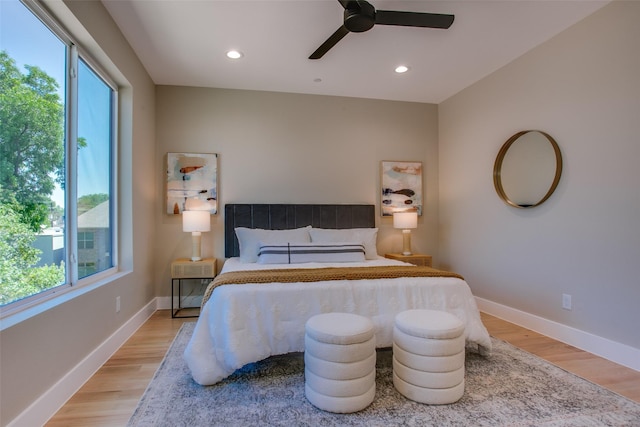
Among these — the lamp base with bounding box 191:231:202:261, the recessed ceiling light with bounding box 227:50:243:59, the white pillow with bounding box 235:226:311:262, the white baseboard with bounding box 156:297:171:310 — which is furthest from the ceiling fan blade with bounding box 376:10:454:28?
the white baseboard with bounding box 156:297:171:310

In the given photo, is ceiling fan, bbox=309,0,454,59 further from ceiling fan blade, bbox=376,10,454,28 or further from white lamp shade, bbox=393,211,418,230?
white lamp shade, bbox=393,211,418,230

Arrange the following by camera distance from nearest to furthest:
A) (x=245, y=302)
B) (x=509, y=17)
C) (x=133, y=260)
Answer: (x=245, y=302) < (x=509, y=17) < (x=133, y=260)

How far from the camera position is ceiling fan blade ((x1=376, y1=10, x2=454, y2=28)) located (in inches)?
87.0

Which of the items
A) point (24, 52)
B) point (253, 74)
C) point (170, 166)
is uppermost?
point (253, 74)

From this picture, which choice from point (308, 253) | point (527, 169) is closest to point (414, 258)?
point (308, 253)

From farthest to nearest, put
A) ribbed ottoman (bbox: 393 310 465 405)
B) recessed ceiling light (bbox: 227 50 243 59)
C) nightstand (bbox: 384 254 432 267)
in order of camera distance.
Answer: nightstand (bbox: 384 254 432 267), recessed ceiling light (bbox: 227 50 243 59), ribbed ottoman (bbox: 393 310 465 405)

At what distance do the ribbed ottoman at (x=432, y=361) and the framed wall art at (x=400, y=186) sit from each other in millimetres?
2655

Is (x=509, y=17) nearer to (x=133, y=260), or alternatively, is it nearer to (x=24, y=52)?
(x=24, y=52)

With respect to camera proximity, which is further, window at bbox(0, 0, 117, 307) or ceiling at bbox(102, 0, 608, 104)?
ceiling at bbox(102, 0, 608, 104)

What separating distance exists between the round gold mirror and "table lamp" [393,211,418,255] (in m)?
1.02

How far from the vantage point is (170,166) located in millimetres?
4074

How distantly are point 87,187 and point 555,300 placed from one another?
13.3ft

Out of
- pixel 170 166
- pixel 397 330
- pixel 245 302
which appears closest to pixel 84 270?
pixel 245 302

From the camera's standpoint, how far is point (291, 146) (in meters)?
4.38
